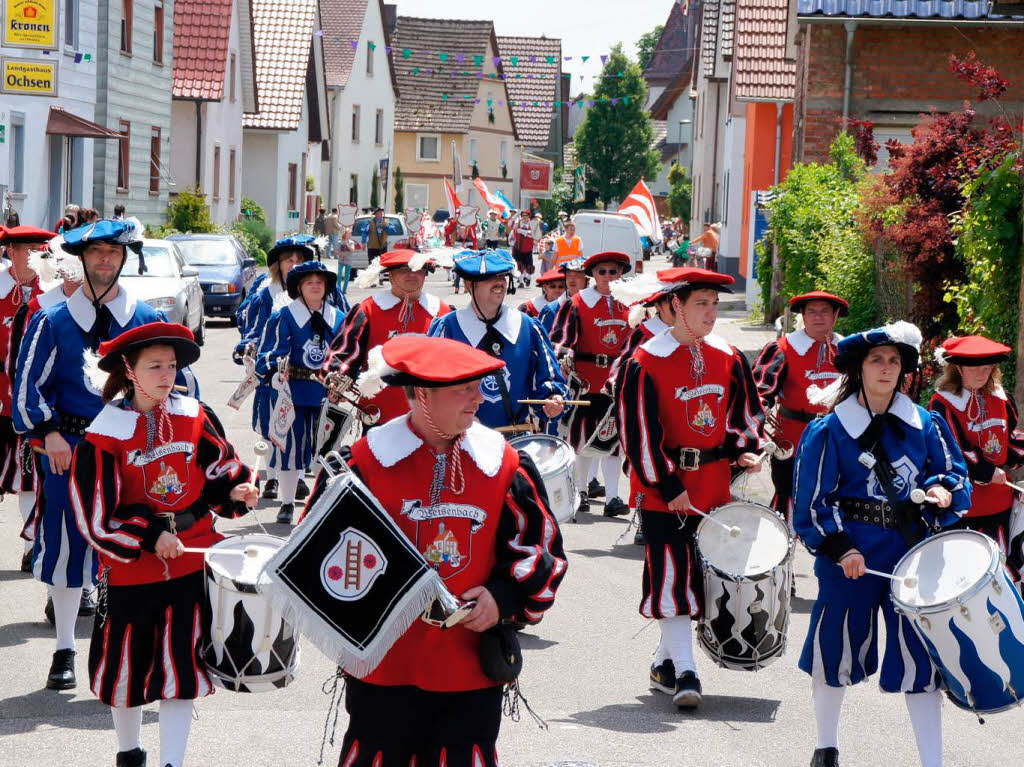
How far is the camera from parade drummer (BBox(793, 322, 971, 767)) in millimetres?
5691

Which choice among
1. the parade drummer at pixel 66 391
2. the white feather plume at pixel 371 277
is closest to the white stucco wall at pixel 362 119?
the white feather plume at pixel 371 277

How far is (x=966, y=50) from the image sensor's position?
2197 centimetres

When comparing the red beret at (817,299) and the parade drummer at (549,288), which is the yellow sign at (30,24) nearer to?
the parade drummer at (549,288)

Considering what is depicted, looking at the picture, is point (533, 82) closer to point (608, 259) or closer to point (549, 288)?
point (549, 288)

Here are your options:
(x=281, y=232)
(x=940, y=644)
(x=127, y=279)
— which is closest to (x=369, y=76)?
(x=281, y=232)

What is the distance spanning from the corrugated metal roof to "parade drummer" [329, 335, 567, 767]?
18.0 m

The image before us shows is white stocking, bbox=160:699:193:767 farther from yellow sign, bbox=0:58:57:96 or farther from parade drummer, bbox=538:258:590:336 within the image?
yellow sign, bbox=0:58:57:96

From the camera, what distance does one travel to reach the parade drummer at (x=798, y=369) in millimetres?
9336

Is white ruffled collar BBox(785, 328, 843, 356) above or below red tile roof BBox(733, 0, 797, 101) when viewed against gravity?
below

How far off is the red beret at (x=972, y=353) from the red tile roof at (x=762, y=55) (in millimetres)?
23999

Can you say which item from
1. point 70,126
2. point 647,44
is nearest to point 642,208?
point 70,126

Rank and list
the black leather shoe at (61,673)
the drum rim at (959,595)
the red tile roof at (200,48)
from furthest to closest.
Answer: the red tile roof at (200,48)
the black leather shoe at (61,673)
the drum rim at (959,595)

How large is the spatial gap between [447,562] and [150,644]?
5.69 feet

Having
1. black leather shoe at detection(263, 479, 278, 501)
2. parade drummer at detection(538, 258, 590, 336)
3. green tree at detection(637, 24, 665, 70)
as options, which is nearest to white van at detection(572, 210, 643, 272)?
parade drummer at detection(538, 258, 590, 336)
